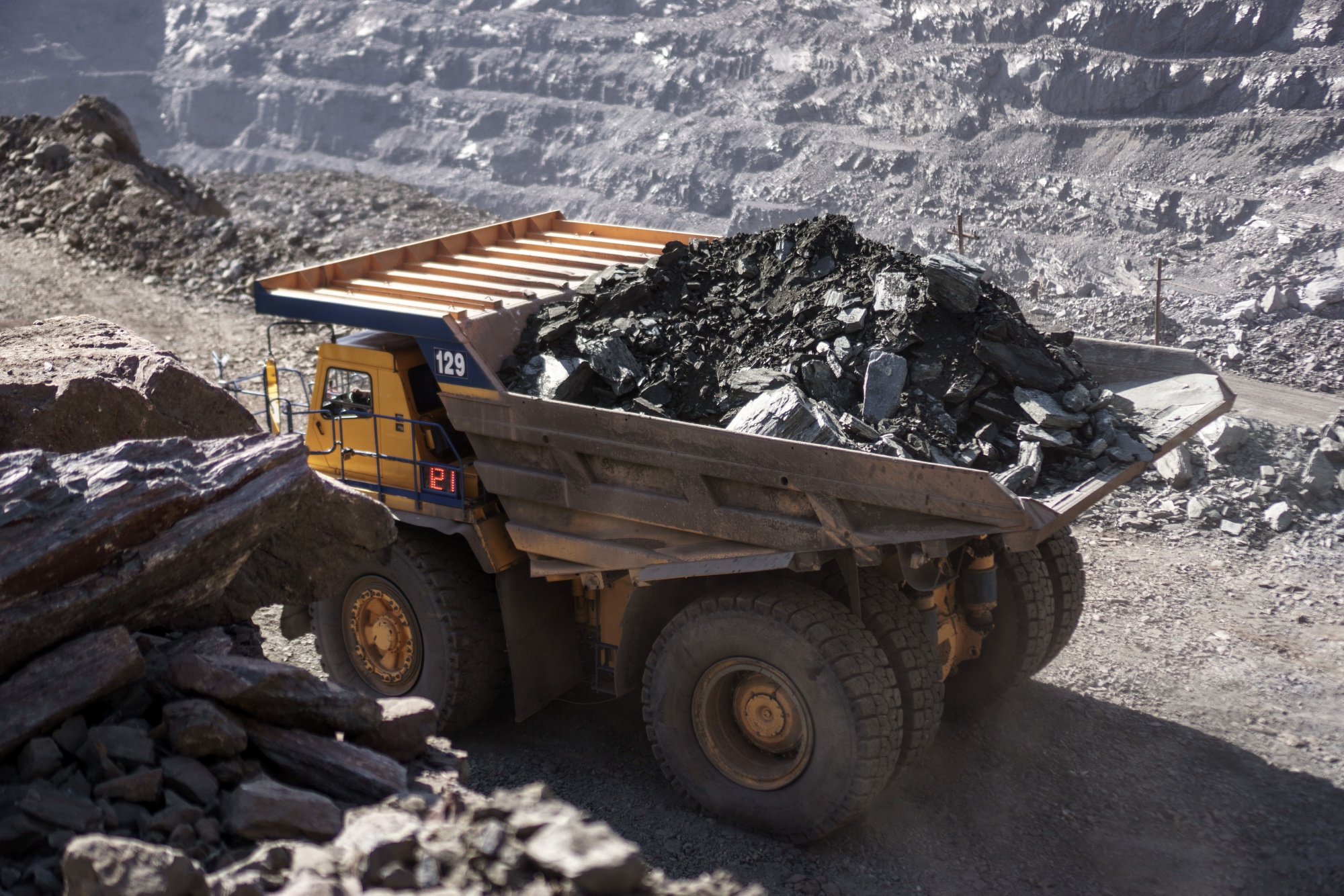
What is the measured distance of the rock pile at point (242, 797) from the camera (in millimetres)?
2807

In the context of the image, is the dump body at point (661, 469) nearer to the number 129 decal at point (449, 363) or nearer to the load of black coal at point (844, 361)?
the number 129 decal at point (449, 363)

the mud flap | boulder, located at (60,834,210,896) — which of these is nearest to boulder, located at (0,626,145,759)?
boulder, located at (60,834,210,896)

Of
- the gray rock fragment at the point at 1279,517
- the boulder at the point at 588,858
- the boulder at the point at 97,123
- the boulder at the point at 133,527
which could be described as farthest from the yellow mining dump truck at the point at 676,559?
the boulder at the point at 97,123

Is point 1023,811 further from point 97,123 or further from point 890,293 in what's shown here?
point 97,123

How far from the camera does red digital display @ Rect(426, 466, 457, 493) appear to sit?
5930mm

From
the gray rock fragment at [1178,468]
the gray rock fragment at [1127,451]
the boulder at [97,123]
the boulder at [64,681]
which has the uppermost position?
the boulder at [97,123]

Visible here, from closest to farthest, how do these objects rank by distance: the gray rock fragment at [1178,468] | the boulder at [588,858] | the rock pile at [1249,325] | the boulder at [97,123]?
the boulder at [588,858] → the gray rock fragment at [1178,468] → the rock pile at [1249,325] → the boulder at [97,123]

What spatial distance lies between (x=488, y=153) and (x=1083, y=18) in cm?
2869

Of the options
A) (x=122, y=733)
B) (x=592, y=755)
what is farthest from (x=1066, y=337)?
(x=122, y=733)

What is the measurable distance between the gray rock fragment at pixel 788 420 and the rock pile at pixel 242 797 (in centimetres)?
207

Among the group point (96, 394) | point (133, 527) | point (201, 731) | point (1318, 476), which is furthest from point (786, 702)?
point (1318, 476)

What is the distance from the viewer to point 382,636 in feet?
20.9

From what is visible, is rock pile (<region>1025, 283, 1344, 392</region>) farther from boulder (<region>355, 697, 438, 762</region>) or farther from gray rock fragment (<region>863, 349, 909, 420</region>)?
boulder (<region>355, 697, 438, 762</region>)

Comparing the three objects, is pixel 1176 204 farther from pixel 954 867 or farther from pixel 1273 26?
pixel 954 867
